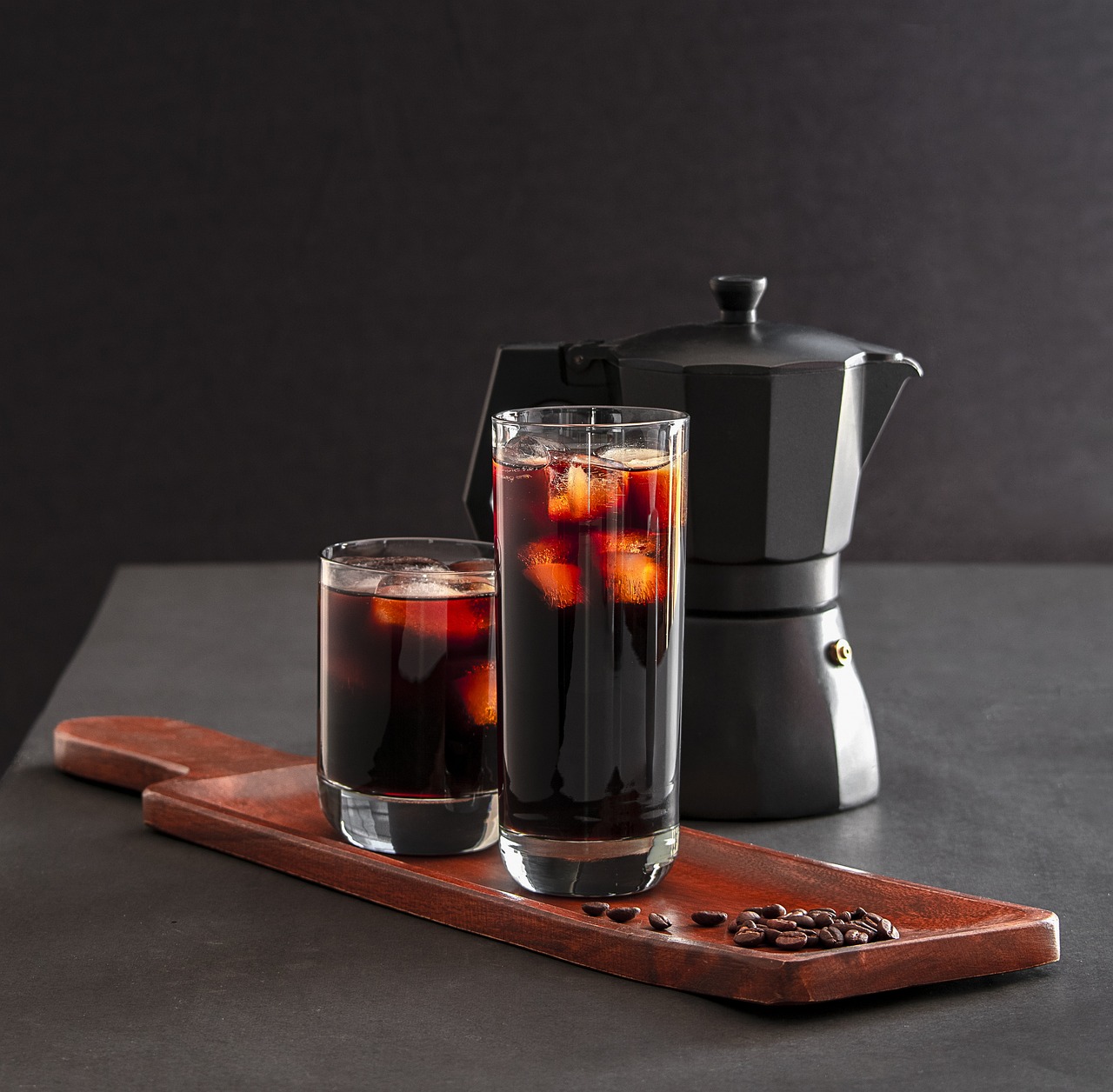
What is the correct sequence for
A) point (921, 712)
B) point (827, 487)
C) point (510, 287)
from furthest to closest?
point (510, 287), point (921, 712), point (827, 487)

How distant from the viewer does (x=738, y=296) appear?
1018mm

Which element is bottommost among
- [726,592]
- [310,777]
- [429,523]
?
[429,523]

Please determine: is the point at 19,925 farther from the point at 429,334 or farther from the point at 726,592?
the point at 429,334

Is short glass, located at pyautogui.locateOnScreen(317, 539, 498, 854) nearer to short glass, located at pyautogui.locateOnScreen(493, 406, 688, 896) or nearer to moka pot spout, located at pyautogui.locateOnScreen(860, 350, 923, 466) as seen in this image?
short glass, located at pyautogui.locateOnScreen(493, 406, 688, 896)

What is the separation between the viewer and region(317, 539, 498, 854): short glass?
2.84 feet

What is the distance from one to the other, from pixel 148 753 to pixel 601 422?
436mm

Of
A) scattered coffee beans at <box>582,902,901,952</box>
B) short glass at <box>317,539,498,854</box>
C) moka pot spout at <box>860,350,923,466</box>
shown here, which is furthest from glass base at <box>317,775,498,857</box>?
moka pot spout at <box>860,350,923,466</box>

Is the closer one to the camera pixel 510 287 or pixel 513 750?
pixel 513 750

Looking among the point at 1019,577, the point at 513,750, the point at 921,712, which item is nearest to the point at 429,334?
the point at 1019,577

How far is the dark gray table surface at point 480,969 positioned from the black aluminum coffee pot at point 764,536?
4 cm

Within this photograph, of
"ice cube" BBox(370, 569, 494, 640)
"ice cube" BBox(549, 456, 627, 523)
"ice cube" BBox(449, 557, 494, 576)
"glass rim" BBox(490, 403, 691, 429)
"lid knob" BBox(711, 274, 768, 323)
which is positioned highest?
"lid knob" BBox(711, 274, 768, 323)

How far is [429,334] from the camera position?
2762 mm

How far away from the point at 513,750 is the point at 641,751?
0.07 m

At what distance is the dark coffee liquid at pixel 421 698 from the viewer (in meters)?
0.86
